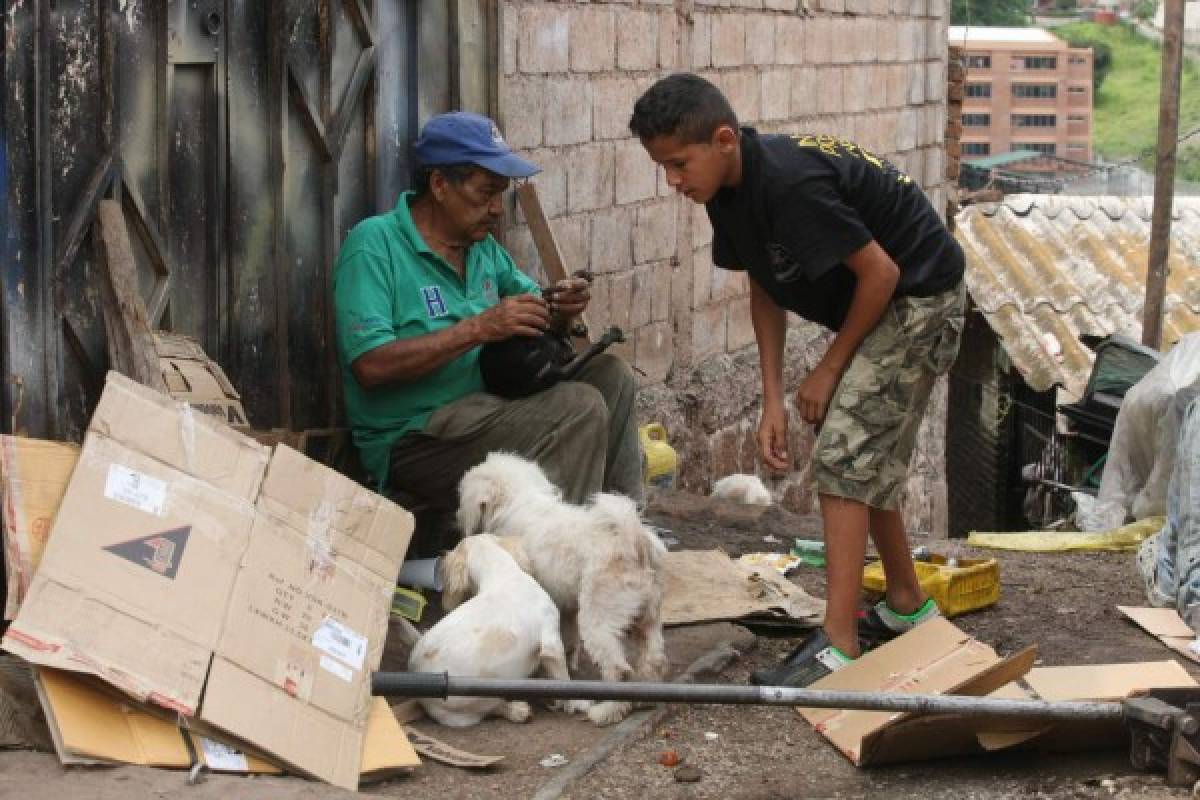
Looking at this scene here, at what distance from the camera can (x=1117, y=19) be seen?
1391 inches

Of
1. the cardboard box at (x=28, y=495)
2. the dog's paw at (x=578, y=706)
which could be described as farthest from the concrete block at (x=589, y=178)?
the cardboard box at (x=28, y=495)

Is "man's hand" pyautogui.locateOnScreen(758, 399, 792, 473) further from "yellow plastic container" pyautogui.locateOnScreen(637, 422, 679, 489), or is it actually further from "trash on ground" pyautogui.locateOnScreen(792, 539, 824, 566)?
"yellow plastic container" pyautogui.locateOnScreen(637, 422, 679, 489)

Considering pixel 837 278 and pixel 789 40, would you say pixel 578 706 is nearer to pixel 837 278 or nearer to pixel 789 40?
pixel 837 278

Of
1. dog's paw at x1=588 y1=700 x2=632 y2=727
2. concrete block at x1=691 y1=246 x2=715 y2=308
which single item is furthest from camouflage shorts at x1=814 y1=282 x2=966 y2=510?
concrete block at x1=691 y1=246 x2=715 y2=308

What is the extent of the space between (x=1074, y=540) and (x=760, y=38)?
3139mm

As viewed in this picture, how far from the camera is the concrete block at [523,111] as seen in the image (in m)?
6.74

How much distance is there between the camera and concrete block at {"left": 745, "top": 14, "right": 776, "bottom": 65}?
9.02 m

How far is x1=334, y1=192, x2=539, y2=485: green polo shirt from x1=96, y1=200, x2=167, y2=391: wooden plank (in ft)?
3.01

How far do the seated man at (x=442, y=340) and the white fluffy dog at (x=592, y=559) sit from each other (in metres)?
0.45

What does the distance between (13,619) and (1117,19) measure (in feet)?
113

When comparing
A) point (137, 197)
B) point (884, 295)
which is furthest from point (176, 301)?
point (884, 295)

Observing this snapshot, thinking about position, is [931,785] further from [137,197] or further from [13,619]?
[137,197]

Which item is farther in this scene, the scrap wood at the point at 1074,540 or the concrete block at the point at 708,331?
the concrete block at the point at 708,331

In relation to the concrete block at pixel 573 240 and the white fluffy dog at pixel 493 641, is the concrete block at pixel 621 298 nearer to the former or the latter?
the concrete block at pixel 573 240
